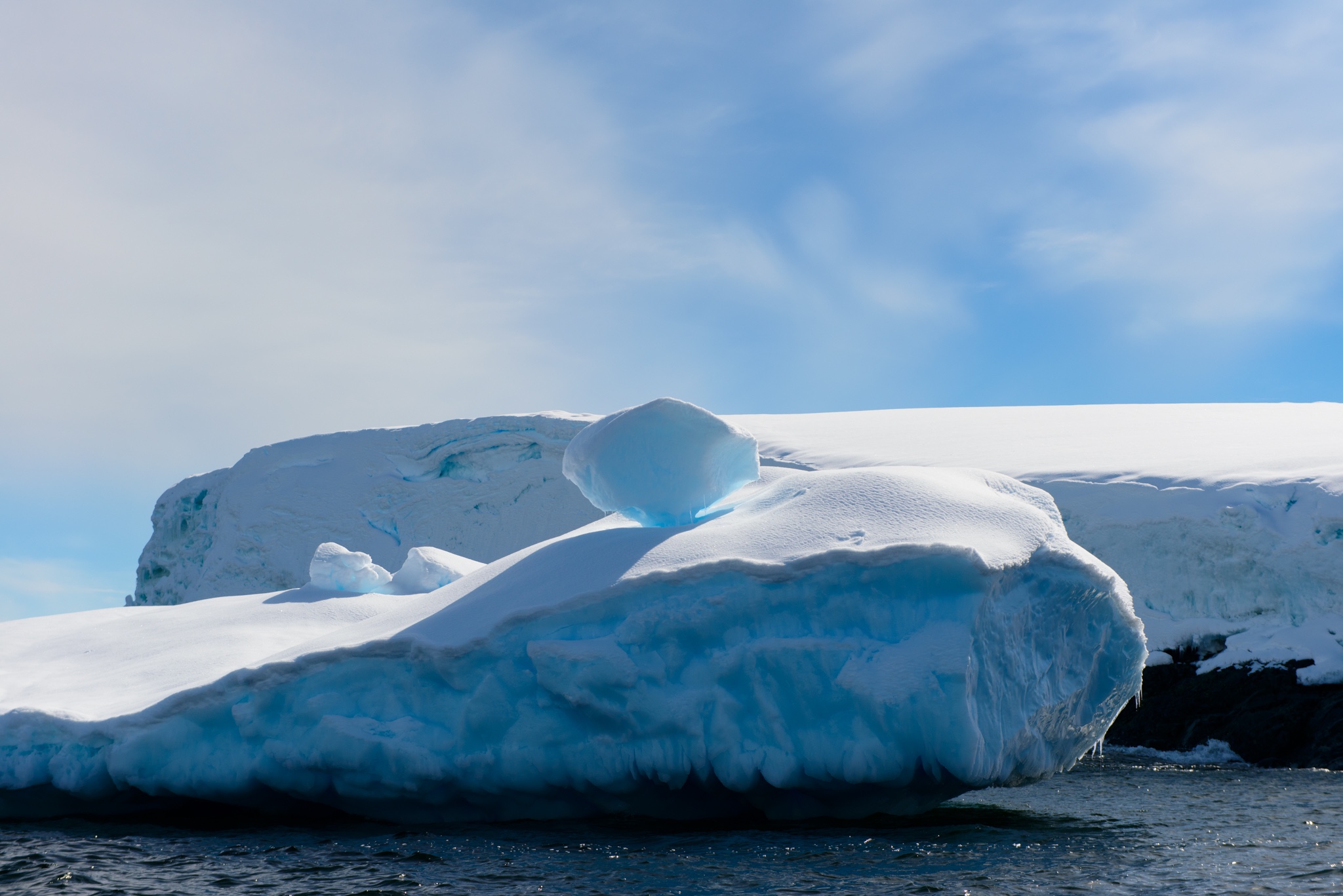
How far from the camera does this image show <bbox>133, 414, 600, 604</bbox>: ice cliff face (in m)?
17.2

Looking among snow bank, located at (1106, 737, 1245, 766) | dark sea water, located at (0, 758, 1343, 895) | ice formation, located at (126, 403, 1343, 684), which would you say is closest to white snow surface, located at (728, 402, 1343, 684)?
ice formation, located at (126, 403, 1343, 684)

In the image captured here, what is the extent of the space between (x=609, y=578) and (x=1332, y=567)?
26.9 feet

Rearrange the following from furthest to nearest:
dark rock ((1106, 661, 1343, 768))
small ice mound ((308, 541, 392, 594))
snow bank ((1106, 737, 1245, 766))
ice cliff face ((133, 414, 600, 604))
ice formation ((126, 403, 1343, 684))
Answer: ice cliff face ((133, 414, 600, 604)), ice formation ((126, 403, 1343, 684)), snow bank ((1106, 737, 1245, 766)), small ice mound ((308, 541, 392, 594)), dark rock ((1106, 661, 1343, 768))

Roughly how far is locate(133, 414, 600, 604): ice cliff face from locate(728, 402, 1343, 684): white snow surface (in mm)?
Result: 4503

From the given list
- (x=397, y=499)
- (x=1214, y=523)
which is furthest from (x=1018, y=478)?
(x=397, y=499)

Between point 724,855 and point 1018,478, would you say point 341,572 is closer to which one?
point 724,855

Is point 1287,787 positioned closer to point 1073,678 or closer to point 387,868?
point 1073,678

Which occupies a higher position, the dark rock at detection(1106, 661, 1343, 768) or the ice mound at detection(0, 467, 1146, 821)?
the ice mound at detection(0, 467, 1146, 821)

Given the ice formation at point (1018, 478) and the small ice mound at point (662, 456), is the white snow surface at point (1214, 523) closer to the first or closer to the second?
the ice formation at point (1018, 478)

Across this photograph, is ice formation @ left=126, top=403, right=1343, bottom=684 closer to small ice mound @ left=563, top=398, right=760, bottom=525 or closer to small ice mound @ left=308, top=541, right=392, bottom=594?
small ice mound @ left=563, top=398, right=760, bottom=525

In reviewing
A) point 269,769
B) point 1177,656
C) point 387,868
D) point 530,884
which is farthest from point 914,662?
point 1177,656

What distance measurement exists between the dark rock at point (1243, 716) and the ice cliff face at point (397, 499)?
28.5 ft

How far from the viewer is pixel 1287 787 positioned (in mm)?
7992

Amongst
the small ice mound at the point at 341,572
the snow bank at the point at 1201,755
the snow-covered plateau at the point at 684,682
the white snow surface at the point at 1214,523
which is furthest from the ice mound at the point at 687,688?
the white snow surface at the point at 1214,523
